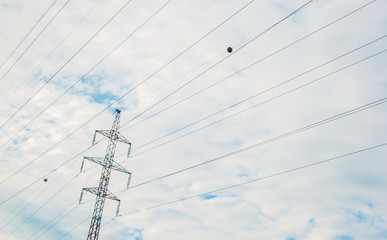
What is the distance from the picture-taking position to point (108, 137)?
93.5ft

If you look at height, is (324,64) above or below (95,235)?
above

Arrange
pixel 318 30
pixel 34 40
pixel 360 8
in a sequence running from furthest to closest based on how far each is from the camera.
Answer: pixel 34 40, pixel 318 30, pixel 360 8

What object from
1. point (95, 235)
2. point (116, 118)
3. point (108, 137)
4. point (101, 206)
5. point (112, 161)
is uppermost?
point (116, 118)

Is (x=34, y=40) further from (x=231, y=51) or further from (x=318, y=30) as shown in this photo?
(x=318, y=30)

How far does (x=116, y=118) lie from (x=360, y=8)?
23409 millimetres

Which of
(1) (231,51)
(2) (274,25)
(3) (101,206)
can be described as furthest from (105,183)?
(2) (274,25)

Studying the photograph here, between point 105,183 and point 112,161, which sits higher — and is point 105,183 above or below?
below

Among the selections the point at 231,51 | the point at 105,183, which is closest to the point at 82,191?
the point at 105,183

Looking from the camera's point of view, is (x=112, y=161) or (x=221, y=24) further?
(x=112, y=161)

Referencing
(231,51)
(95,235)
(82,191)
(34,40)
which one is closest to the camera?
(231,51)

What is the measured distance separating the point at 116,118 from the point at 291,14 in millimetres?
21771

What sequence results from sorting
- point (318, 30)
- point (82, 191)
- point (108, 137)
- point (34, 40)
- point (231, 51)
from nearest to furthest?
point (318, 30), point (231, 51), point (34, 40), point (82, 191), point (108, 137)

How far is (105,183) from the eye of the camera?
86.1 ft

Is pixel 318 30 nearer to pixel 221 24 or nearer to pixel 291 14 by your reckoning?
pixel 291 14
